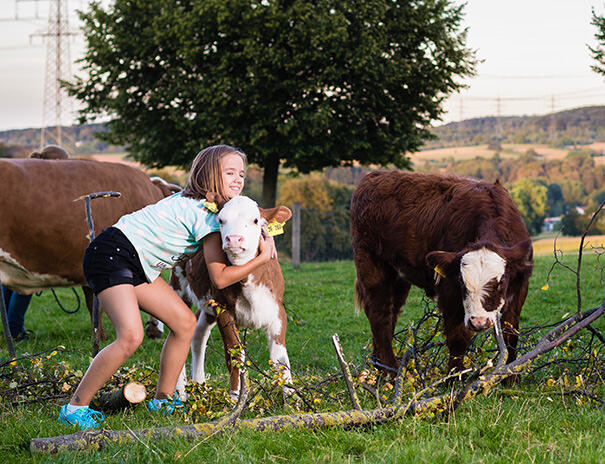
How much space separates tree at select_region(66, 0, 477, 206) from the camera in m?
19.7

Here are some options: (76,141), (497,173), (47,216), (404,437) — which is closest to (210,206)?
(404,437)

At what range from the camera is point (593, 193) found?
71875 mm

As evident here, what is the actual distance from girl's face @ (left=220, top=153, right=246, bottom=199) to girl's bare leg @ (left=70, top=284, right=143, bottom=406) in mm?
897

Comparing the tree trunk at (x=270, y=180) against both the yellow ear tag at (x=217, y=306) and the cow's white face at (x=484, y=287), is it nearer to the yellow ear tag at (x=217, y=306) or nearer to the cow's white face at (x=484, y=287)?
the yellow ear tag at (x=217, y=306)

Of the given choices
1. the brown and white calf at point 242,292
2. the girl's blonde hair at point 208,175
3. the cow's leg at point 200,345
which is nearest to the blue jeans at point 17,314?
the brown and white calf at point 242,292

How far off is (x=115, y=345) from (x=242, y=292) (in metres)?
0.97

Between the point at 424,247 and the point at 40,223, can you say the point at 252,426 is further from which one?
the point at 40,223

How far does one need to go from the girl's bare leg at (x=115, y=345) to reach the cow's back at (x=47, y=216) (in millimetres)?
3095

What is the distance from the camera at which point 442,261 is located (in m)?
4.23

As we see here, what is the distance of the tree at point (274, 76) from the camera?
64.6 feet

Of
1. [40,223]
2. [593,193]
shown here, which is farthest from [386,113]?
[593,193]

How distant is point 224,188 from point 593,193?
75749mm

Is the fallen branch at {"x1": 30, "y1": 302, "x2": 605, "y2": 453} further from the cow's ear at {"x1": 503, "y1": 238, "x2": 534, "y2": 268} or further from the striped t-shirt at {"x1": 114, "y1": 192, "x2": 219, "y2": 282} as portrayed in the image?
the striped t-shirt at {"x1": 114, "y1": 192, "x2": 219, "y2": 282}

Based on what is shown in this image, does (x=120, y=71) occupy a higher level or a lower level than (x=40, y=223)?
higher
